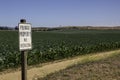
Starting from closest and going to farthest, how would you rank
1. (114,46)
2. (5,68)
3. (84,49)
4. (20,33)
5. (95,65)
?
1. (20,33)
2. (95,65)
3. (5,68)
4. (84,49)
5. (114,46)

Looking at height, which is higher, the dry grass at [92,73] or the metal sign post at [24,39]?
the metal sign post at [24,39]

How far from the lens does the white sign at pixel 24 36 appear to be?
6429 millimetres

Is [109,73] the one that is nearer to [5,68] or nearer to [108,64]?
[108,64]

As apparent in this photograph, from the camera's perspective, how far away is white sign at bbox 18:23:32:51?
6.43 m

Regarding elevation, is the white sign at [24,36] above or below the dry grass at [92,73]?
above

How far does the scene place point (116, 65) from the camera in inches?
473

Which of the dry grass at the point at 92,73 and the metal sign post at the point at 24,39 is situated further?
the dry grass at the point at 92,73

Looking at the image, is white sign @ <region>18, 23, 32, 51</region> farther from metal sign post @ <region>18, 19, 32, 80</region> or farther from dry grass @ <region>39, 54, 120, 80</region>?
dry grass @ <region>39, 54, 120, 80</region>

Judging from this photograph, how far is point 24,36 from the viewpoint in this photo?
653 cm

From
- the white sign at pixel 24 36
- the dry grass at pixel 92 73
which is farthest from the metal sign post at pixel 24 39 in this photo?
the dry grass at pixel 92 73

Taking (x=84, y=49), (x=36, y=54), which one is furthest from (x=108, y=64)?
(x=84, y=49)

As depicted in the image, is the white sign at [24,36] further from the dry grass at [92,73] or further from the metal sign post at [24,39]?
the dry grass at [92,73]

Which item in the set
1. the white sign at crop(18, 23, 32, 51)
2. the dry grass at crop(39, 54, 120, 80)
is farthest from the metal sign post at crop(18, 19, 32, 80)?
the dry grass at crop(39, 54, 120, 80)

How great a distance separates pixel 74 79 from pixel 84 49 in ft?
61.3
